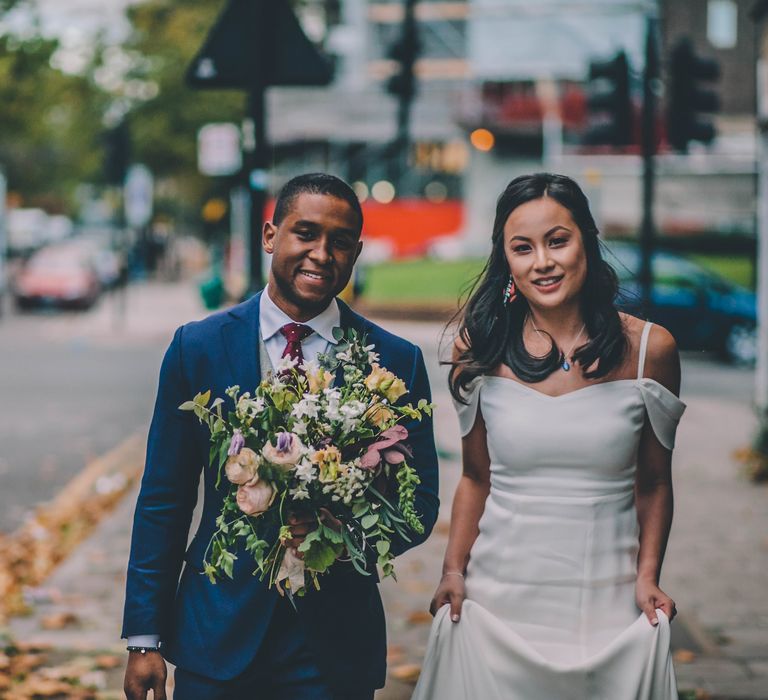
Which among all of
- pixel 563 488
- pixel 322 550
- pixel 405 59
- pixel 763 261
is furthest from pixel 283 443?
pixel 405 59

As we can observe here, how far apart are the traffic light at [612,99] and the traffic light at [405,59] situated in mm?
4683

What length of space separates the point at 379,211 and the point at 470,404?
47787 mm

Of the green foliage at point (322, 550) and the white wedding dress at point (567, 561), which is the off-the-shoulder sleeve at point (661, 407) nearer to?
the white wedding dress at point (567, 561)

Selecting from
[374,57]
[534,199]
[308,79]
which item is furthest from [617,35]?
[534,199]

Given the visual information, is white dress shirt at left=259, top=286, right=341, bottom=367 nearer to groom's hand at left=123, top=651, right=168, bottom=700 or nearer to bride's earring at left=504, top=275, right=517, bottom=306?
bride's earring at left=504, top=275, right=517, bottom=306

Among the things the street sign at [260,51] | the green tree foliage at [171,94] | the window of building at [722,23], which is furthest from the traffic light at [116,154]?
the window of building at [722,23]

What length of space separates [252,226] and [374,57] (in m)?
56.3

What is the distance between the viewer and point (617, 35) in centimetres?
4975

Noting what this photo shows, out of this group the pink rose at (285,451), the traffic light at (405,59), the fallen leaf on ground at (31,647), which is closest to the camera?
the pink rose at (285,451)

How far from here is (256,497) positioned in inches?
99.8

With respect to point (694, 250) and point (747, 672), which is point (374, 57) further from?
point (747, 672)

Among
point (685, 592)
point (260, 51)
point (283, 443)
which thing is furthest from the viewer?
point (685, 592)

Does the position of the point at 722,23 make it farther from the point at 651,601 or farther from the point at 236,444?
the point at 236,444

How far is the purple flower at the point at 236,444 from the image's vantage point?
256 cm
